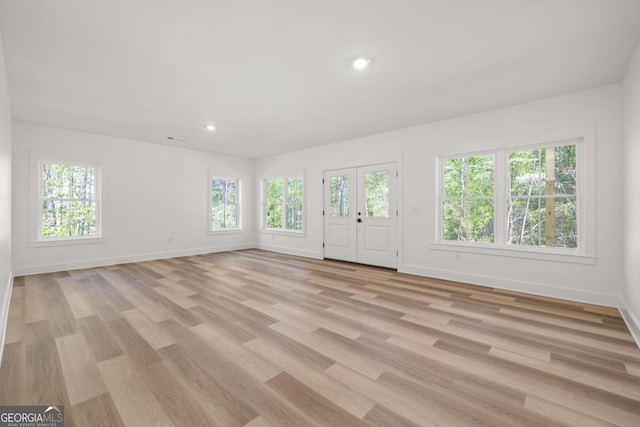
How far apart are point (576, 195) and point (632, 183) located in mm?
797

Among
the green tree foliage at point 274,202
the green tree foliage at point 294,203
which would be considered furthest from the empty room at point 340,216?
the green tree foliage at point 274,202

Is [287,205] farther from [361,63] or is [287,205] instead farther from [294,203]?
[361,63]

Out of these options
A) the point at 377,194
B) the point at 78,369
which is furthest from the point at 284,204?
the point at 78,369

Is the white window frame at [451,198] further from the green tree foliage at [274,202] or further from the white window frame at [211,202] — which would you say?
the white window frame at [211,202]

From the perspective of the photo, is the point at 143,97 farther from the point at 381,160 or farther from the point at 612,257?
the point at 612,257

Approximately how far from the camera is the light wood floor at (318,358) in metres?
1.54

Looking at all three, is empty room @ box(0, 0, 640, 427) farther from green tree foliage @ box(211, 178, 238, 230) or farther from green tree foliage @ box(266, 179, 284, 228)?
green tree foliage @ box(266, 179, 284, 228)

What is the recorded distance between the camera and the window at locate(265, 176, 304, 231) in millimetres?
6984

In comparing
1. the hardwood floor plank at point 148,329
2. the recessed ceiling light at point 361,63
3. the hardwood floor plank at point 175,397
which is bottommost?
the hardwood floor plank at point 175,397

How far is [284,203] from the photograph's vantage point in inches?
288

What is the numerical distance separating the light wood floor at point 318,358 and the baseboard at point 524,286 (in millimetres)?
189

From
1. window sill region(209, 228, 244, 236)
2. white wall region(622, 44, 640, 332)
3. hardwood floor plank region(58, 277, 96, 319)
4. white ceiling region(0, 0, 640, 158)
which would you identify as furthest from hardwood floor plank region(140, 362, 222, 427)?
window sill region(209, 228, 244, 236)

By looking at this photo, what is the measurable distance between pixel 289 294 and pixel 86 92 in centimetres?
360

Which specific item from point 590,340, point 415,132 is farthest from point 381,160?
point 590,340
